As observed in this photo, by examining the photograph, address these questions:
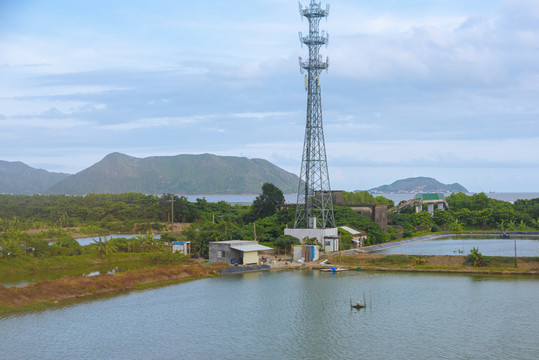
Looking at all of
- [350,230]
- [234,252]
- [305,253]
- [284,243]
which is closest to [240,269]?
[234,252]

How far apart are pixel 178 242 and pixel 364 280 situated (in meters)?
20.7

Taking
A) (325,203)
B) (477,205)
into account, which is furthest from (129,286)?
(477,205)

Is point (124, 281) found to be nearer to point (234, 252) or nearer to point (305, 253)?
point (234, 252)

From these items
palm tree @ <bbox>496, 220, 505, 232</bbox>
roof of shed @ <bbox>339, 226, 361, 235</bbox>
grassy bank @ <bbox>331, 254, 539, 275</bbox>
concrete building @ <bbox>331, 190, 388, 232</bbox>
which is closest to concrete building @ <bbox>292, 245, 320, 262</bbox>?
grassy bank @ <bbox>331, 254, 539, 275</bbox>

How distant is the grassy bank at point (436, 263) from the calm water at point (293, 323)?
12.6ft

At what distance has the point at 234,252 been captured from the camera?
170 ft

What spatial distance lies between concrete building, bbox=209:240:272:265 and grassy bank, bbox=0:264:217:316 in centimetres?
316

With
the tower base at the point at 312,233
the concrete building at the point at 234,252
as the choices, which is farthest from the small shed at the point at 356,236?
the concrete building at the point at 234,252

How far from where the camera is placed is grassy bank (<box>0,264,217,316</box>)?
115 feet

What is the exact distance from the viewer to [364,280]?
45562mm

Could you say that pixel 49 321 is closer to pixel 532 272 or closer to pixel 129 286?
pixel 129 286

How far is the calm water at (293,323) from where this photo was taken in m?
27.2

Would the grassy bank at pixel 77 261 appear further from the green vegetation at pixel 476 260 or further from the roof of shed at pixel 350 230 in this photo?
the green vegetation at pixel 476 260

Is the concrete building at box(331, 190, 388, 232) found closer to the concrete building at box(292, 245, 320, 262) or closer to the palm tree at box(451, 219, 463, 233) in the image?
the palm tree at box(451, 219, 463, 233)
